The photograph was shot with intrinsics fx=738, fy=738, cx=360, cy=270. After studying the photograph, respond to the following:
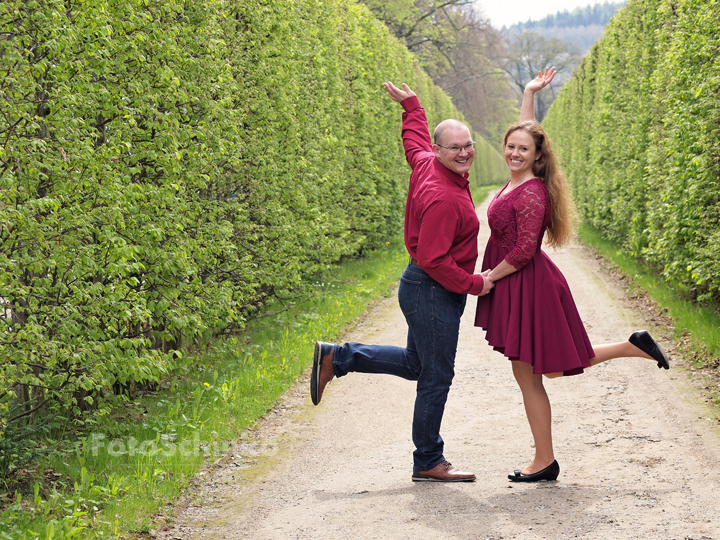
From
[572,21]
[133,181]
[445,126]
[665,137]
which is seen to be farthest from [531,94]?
[572,21]

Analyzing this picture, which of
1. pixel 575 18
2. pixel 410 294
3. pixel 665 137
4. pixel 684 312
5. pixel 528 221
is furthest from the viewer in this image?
pixel 575 18

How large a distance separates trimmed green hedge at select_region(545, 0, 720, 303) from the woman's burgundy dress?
325cm

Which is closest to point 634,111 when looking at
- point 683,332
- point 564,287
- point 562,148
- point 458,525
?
point 683,332

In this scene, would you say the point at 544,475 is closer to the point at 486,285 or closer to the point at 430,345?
the point at 430,345

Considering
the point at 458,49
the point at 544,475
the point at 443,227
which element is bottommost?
the point at 544,475

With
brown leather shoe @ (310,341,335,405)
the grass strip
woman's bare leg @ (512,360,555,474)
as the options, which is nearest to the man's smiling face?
woman's bare leg @ (512,360,555,474)

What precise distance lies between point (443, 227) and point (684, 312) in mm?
5397

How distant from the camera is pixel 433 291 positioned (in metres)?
4.35

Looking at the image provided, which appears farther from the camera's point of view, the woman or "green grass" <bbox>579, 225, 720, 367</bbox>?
"green grass" <bbox>579, 225, 720, 367</bbox>

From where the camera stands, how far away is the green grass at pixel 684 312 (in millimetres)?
7074

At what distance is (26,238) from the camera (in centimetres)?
403

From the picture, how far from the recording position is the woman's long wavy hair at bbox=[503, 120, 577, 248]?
4.42 metres

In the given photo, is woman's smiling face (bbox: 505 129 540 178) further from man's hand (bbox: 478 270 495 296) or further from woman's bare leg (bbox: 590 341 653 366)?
woman's bare leg (bbox: 590 341 653 366)

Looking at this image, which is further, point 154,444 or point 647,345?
point 154,444
